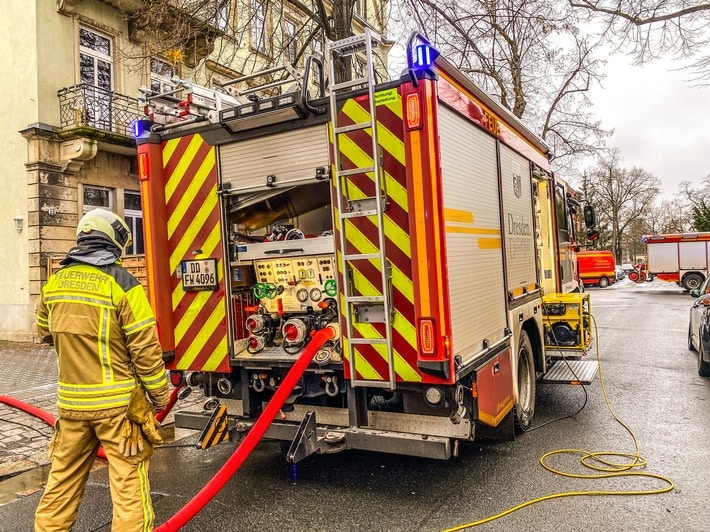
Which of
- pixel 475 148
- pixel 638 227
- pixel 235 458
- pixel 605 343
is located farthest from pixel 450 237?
pixel 638 227

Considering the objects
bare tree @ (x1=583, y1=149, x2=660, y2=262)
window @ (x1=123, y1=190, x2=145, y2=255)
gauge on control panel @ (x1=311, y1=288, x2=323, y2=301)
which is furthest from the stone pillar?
bare tree @ (x1=583, y1=149, x2=660, y2=262)

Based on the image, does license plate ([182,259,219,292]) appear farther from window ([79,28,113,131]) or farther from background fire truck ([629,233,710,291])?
background fire truck ([629,233,710,291])

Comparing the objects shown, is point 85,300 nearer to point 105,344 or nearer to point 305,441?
point 105,344

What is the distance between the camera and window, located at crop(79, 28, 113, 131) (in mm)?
13289

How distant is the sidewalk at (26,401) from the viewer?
513cm

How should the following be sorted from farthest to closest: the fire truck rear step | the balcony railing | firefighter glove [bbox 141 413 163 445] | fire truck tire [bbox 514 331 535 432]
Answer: the balcony railing, the fire truck rear step, fire truck tire [bbox 514 331 535 432], firefighter glove [bbox 141 413 163 445]

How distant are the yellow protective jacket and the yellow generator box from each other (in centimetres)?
495

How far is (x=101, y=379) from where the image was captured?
9.93ft

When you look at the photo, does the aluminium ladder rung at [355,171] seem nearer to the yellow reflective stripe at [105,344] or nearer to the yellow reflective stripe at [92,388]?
the yellow reflective stripe at [105,344]

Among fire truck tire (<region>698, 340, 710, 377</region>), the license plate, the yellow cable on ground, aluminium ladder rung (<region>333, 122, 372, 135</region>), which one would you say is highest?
aluminium ladder rung (<region>333, 122, 372, 135</region>)

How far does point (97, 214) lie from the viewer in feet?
10.4

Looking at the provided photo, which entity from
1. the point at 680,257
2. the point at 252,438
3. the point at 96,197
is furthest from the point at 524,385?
the point at 680,257

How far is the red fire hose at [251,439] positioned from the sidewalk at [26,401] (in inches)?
97.1

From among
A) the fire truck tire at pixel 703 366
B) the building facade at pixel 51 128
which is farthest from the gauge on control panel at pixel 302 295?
the building facade at pixel 51 128
